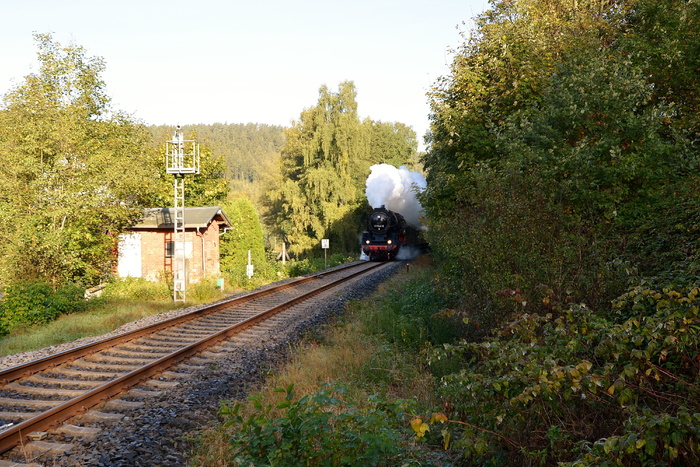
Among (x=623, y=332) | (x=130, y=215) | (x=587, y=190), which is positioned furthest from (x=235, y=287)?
(x=623, y=332)

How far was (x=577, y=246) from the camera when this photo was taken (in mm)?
7676

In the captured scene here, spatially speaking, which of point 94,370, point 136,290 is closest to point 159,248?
point 136,290

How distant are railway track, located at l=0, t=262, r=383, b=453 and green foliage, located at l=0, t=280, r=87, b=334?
639 centimetres

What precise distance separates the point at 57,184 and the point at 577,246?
18.5m

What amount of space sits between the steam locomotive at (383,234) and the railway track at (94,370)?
2007 centimetres

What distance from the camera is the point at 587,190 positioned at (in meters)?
9.65

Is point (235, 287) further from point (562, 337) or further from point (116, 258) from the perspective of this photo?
point (562, 337)

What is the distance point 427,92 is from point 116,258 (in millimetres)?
16856

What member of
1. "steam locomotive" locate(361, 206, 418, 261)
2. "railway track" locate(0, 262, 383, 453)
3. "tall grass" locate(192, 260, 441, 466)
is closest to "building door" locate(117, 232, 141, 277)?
"railway track" locate(0, 262, 383, 453)

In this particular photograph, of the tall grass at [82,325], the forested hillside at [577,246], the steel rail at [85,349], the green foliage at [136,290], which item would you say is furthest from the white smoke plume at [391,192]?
the steel rail at [85,349]

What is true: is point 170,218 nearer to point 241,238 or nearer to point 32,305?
point 241,238

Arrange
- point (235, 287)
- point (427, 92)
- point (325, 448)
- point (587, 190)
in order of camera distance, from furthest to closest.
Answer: point (235, 287)
point (427, 92)
point (587, 190)
point (325, 448)

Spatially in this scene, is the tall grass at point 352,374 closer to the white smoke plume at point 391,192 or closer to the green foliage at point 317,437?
the green foliage at point 317,437

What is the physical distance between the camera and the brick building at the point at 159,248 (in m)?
26.2
